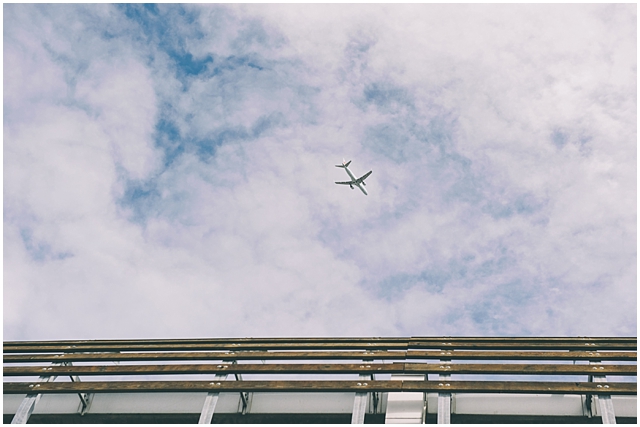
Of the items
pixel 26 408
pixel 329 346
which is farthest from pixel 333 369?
pixel 26 408

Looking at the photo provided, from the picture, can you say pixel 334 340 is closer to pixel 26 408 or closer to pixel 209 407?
pixel 209 407

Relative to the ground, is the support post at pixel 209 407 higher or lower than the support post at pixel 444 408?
lower

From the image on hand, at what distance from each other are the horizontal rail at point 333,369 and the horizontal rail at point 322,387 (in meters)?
0.49

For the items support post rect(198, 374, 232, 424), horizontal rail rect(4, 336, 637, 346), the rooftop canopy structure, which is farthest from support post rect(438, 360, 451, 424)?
support post rect(198, 374, 232, 424)

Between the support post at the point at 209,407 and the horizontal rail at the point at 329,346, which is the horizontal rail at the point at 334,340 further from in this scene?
the support post at the point at 209,407

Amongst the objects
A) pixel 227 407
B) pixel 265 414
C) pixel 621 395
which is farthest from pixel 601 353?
pixel 227 407

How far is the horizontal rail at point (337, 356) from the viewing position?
1159 centimetres

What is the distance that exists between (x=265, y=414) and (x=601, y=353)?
7475 millimetres

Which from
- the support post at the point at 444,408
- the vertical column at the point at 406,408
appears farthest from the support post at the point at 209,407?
the support post at the point at 444,408

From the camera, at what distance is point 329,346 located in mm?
13320

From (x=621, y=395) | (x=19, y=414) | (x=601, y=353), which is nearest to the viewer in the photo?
(x=621, y=395)

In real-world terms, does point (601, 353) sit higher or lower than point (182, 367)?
higher

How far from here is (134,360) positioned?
12984 millimetres

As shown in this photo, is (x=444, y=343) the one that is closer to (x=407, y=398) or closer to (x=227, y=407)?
(x=407, y=398)
